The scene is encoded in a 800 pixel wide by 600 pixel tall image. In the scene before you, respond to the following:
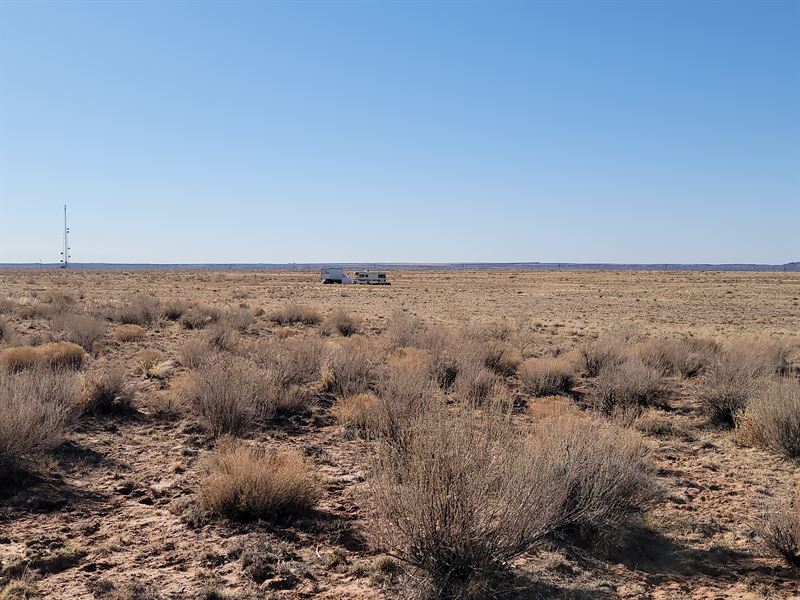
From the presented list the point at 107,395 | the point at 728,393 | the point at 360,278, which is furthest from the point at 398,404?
the point at 360,278

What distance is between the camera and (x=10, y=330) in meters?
16.9

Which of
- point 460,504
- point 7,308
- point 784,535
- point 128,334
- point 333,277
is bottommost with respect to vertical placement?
point 784,535

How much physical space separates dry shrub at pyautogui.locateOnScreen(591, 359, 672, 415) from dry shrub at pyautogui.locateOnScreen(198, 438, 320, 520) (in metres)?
6.24

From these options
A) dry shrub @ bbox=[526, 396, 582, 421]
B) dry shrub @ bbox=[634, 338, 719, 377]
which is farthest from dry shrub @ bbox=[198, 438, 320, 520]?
dry shrub @ bbox=[634, 338, 719, 377]

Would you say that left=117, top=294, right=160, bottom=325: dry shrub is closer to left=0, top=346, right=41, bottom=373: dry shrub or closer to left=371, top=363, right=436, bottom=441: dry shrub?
left=0, top=346, right=41, bottom=373: dry shrub

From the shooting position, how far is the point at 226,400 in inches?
332

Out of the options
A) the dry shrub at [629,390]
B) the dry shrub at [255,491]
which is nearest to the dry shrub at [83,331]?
the dry shrub at [255,491]

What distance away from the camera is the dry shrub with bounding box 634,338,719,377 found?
46.3ft

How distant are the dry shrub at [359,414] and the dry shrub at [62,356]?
20.6 feet

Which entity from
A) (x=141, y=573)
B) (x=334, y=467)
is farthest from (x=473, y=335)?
(x=141, y=573)

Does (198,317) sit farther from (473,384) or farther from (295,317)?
(473,384)

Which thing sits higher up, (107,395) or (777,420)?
(777,420)

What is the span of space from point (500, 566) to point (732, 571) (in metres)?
2.09

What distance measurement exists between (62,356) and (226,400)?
6.33 metres
